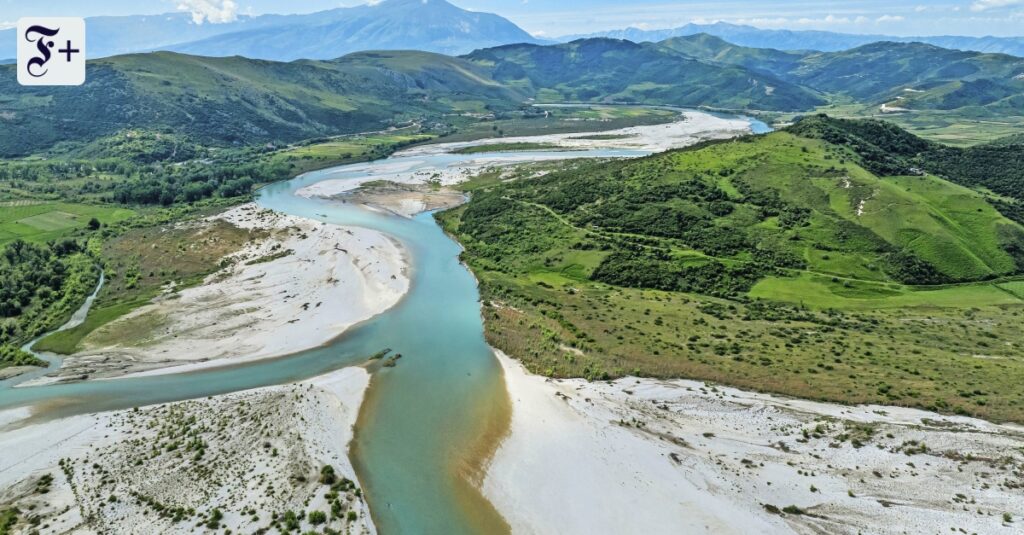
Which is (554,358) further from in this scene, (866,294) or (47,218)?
(47,218)

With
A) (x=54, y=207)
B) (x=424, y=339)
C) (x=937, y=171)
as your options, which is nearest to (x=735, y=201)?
(x=937, y=171)

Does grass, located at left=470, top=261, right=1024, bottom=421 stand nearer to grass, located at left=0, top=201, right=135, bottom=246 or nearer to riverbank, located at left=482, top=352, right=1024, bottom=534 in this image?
riverbank, located at left=482, top=352, right=1024, bottom=534

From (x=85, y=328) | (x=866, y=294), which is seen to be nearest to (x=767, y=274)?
(x=866, y=294)

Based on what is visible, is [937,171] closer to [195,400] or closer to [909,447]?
[909,447]

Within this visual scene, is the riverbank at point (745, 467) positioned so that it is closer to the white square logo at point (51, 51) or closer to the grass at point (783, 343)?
the grass at point (783, 343)

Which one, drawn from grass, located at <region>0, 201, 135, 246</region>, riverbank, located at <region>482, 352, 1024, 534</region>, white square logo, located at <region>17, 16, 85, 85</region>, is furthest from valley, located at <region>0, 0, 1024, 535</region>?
white square logo, located at <region>17, 16, 85, 85</region>

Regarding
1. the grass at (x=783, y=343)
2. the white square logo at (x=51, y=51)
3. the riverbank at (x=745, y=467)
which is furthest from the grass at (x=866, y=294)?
the white square logo at (x=51, y=51)

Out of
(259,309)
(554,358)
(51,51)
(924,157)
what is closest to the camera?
(554,358)

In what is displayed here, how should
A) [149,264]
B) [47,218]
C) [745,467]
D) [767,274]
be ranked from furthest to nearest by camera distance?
[47,218] < [149,264] < [767,274] < [745,467]
